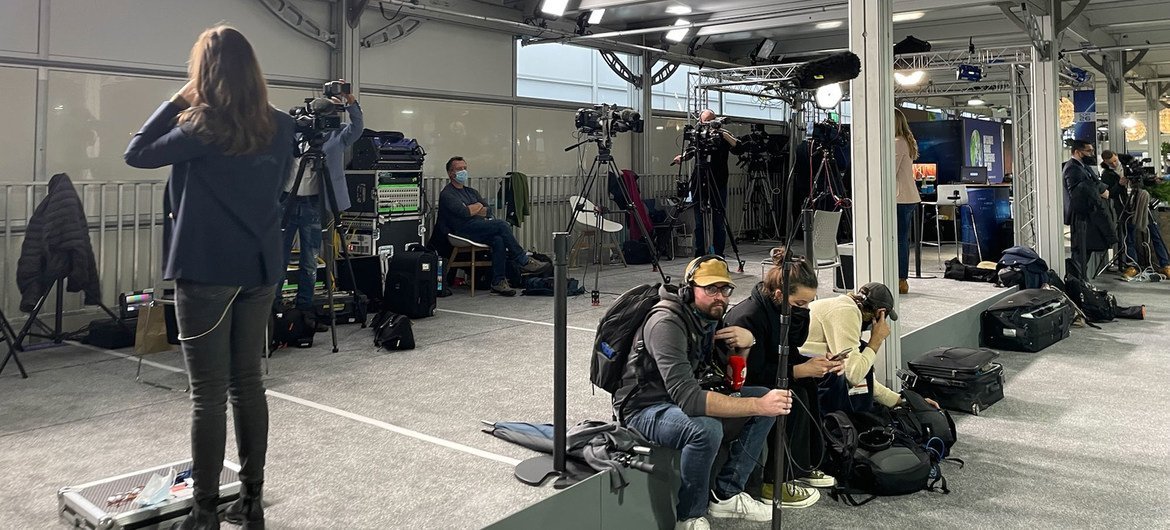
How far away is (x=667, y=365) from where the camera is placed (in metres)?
2.76

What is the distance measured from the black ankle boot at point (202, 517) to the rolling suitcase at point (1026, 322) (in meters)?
5.50

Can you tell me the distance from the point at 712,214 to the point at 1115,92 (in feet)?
30.3

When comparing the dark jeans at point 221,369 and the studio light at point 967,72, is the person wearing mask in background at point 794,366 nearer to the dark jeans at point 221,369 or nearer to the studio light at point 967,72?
the dark jeans at point 221,369

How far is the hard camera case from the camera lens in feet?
7.28

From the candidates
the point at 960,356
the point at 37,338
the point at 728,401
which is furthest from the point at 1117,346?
the point at 37,338

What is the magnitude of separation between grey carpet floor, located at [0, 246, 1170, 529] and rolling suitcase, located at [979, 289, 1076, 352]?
0.23 meters

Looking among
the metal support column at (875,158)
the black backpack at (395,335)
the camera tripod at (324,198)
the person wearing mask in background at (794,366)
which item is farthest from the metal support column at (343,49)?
the person wearing mask in background at (794,366)

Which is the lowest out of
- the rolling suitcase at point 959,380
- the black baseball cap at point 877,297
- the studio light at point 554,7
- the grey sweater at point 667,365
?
the rolling suitcase at point 959,380

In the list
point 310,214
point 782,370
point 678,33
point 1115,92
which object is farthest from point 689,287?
point 1115,92

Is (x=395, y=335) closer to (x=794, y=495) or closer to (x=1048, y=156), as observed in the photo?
(x=794, y=495)

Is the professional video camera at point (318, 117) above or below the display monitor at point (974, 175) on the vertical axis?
below

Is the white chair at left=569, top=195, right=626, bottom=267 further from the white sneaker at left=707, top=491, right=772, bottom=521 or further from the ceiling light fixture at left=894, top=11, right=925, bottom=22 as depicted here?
the white sneaker at left=707, top=491, right=772, bottom=521

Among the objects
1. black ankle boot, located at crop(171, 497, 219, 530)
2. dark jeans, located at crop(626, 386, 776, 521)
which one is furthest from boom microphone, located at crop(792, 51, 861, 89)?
black ankle boot, located at crop(171, 497, 219, 530)

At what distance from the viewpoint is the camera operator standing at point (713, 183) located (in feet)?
25.5
